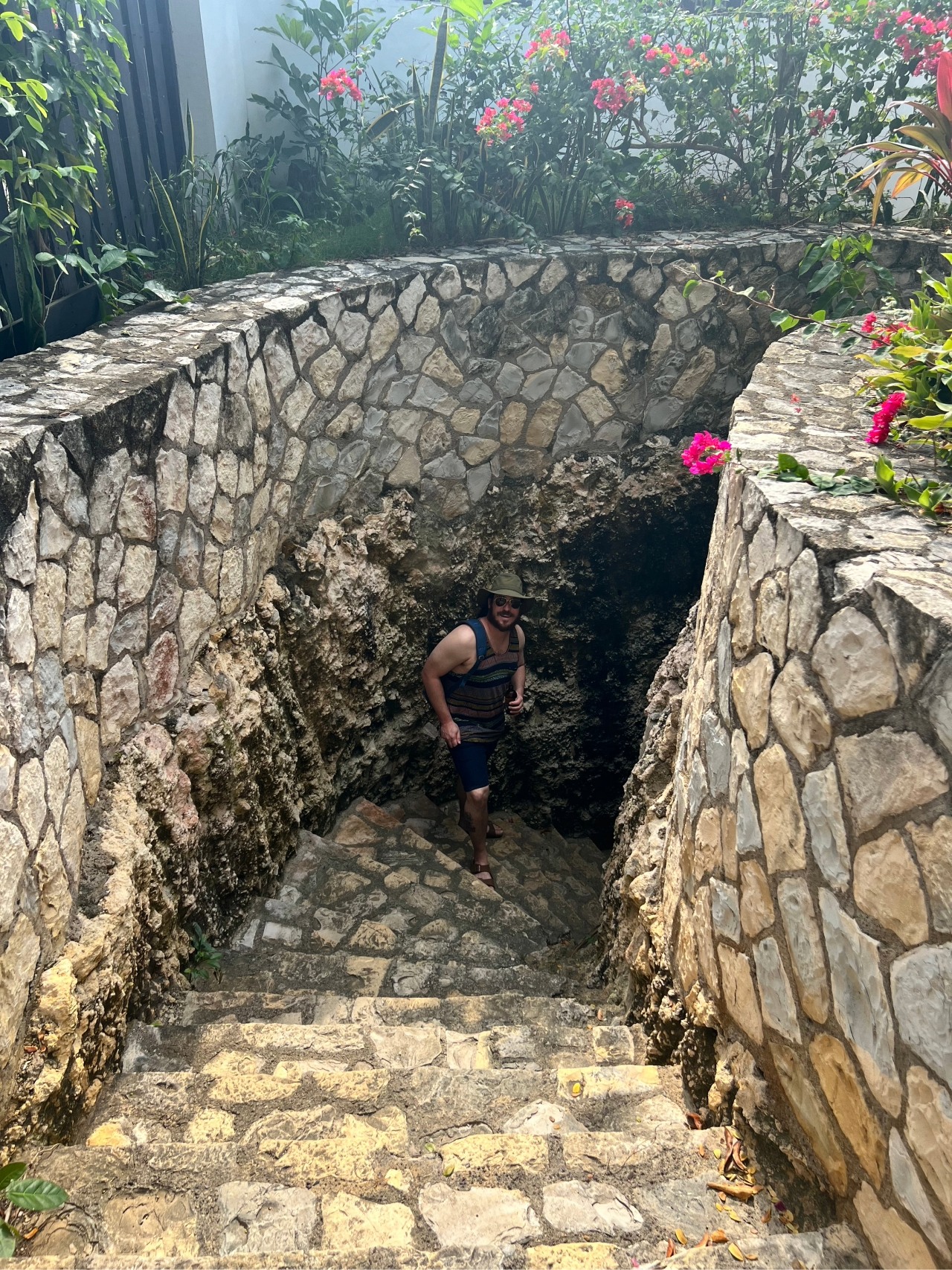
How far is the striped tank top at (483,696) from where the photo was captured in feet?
17.2

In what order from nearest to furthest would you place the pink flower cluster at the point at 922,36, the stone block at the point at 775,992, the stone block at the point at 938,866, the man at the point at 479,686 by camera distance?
the stone block at the point at 938,866 → the stone block at the point at 775,992 → the man at the point at 479,686 → the pink flower cluster at the point at 922,36

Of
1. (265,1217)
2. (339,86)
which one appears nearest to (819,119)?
(339,86)

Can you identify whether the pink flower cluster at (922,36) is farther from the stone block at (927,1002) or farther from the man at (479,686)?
the stone block at (927,1002)

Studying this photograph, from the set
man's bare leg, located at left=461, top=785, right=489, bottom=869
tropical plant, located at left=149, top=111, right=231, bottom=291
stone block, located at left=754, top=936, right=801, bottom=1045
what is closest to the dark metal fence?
tropical plant, located at left=149, top=111, right=231, bottom=291

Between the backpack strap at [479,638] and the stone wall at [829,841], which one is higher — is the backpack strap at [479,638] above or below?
below

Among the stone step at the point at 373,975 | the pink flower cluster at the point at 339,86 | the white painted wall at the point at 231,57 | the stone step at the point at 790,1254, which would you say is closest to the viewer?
the stone step at the point at 790,1254

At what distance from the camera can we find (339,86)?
527 cm

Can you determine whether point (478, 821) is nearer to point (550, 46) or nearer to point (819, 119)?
point (550, 46)

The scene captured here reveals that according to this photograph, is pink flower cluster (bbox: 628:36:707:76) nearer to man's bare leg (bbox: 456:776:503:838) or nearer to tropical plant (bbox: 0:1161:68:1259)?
man's bare leg (bbox: 456:776:503:838)

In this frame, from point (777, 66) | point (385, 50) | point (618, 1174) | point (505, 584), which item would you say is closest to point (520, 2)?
point (385, 50)

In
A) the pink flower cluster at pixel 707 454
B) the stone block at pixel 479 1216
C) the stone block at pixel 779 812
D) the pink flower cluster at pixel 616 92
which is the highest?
the pink flower cluster at pixel 616 92

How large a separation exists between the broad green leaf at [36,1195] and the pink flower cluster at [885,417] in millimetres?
2686

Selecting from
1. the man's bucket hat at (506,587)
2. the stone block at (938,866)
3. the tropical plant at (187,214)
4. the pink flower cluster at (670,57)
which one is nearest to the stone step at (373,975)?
the man's bucket hat at (506,587)

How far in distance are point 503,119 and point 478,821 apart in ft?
13.6
